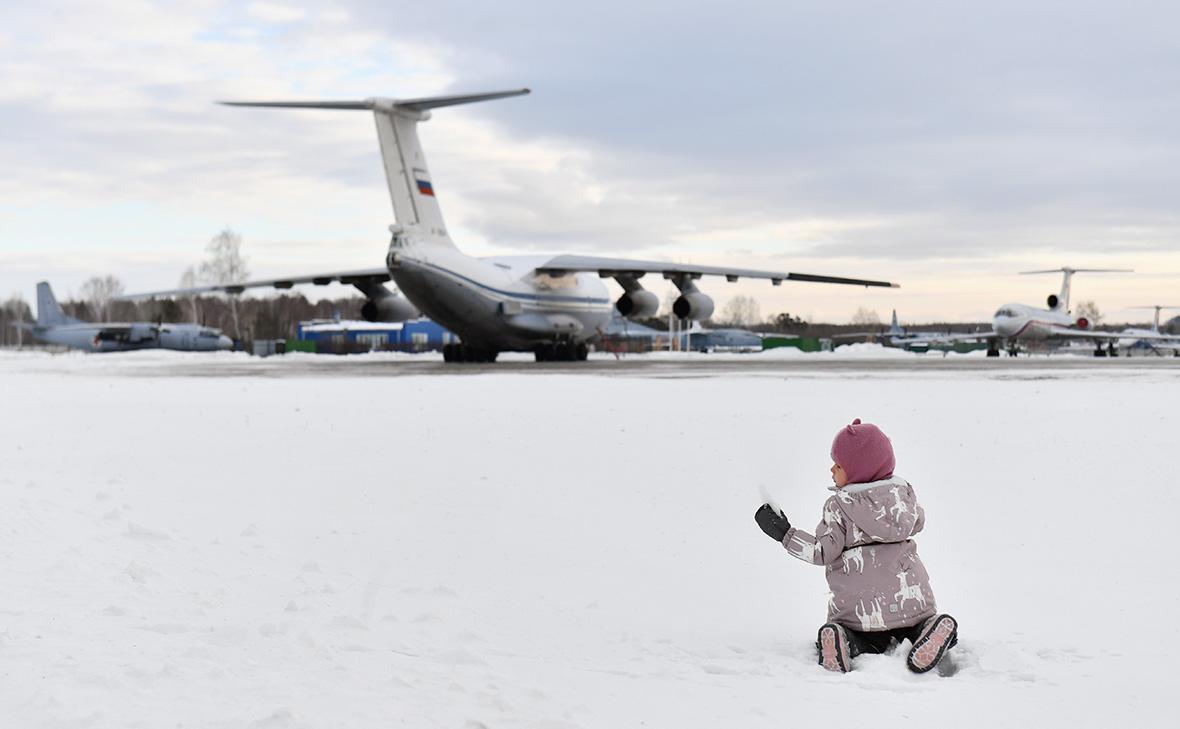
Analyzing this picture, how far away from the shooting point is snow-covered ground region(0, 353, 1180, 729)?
14.9ft

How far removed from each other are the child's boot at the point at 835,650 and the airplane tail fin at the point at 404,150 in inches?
968

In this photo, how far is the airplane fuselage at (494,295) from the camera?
28.6 metres

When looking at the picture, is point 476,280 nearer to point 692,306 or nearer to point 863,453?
point 692,306

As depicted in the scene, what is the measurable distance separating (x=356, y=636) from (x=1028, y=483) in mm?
6890

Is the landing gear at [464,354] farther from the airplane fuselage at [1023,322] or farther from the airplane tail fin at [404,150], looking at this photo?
the airplane fuselage at [1023,322]

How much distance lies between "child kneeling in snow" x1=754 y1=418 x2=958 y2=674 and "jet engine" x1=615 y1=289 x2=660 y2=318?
89.7 ft

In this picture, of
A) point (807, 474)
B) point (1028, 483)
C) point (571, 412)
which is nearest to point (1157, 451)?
point (1028, 483)

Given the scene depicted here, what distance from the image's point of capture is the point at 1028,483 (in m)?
10.2

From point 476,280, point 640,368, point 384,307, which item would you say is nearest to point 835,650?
point 640,368

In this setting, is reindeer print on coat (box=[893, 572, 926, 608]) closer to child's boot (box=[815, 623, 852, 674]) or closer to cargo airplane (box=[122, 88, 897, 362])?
child's boot (box=[815, 623, 852, 674])

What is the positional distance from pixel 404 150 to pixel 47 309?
126 feet

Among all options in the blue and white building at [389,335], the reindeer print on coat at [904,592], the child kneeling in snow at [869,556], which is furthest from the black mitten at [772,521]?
the blue and white building at [389,335]

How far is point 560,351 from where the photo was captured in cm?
3456

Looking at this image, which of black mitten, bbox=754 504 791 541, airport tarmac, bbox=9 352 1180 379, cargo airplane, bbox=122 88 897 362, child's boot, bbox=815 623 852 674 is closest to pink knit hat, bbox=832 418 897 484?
black mitten, bbox=754 504 791 541
